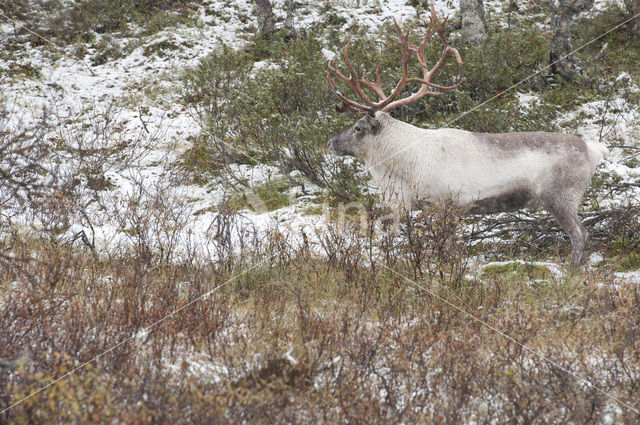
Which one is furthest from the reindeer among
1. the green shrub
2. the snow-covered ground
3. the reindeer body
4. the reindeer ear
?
the green shrub

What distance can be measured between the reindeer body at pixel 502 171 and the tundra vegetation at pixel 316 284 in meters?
0.55

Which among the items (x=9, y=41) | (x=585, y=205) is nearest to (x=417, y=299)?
(x=585, y=205)

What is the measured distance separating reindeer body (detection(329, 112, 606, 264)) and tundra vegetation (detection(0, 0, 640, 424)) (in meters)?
A: 0.55

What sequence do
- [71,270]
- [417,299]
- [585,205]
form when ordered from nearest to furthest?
[417,299] < [71,270] < [585,205]

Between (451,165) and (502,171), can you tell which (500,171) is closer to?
(502,171)

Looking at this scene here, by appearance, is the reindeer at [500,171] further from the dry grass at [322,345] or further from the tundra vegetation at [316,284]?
the dry grass at [322,345]

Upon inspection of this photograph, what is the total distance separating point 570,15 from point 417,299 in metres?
7.15

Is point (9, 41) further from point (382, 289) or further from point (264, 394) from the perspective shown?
point (264, 394)

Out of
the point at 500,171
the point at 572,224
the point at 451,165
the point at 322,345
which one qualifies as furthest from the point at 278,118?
the point at 322,345

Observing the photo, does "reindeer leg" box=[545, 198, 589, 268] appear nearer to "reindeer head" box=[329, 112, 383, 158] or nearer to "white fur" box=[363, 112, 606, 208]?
"white fur" box=[363, 112, 606, 208]

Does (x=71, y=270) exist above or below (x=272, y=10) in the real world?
below

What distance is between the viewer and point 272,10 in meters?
13.5

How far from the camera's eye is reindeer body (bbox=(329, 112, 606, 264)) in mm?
5246

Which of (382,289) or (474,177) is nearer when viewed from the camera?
(382,289)
